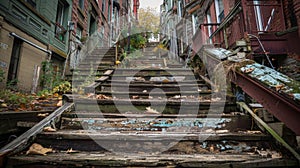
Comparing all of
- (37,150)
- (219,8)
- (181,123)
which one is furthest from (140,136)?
(219,8)

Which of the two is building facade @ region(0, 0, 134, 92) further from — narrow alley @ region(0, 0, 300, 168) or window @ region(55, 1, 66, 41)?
narrow alley @ region(0, 0, 300, 168)

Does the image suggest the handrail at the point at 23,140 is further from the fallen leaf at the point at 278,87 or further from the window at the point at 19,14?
the window at the point at 19,14

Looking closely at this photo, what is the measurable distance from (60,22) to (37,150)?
27.8 ft

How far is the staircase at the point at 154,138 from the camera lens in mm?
1375

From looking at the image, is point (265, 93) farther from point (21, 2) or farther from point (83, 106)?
point (21, 2)

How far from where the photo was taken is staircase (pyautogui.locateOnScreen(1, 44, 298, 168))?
1375 mm

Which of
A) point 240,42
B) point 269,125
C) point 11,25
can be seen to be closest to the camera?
point 269,125

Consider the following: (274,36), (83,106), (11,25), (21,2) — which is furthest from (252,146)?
(21,2)

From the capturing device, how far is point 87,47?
10.5 m

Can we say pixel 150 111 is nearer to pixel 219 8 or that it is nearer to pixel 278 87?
pixel 278 87

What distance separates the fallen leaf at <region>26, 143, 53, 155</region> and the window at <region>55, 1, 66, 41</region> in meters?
7.23

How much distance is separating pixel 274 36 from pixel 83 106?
5.04 meters

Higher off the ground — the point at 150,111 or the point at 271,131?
the point at 150,111

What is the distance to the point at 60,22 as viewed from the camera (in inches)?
326
